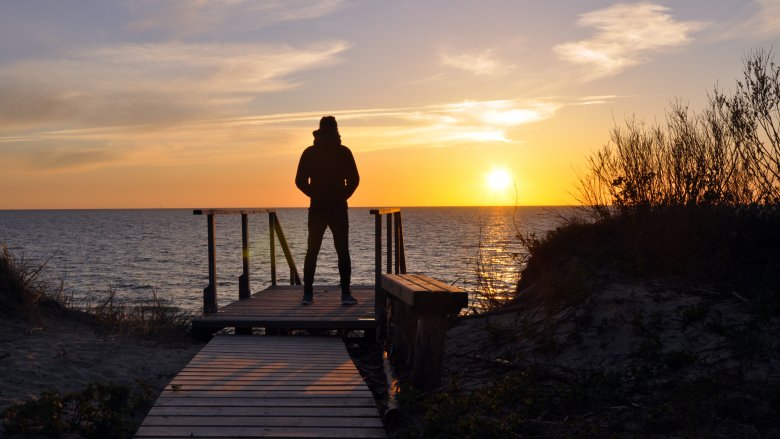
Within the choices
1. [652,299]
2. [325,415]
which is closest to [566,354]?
[652,299]

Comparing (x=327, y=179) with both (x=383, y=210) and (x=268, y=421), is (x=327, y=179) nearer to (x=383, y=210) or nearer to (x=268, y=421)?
(x=383, y=210)

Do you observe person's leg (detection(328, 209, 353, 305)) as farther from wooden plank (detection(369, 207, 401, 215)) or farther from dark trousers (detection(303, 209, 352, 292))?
wooden plank (detection(369, 207, 401, 215))

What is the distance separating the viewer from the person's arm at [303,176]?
796 cm

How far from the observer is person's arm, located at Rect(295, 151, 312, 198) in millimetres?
7957

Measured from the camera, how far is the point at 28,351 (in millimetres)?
6207

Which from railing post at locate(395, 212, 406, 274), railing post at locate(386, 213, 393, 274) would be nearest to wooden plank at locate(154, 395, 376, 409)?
railing post at locate(386, 213, 393, 274)

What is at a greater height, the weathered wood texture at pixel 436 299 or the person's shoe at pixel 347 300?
the weathered wood texture at pixel 436 299

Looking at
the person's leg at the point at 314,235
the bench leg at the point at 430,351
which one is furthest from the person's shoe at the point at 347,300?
the bench leg at the point at 430,351

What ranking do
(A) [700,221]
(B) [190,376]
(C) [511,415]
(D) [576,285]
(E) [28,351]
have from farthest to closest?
(A) [700,221] → (D) [576,285] → (E) [28,351] → (B) [190,376] → (C) [511,415]

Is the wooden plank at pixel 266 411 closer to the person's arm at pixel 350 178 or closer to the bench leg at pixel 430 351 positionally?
the bench leg at pixel 430 351

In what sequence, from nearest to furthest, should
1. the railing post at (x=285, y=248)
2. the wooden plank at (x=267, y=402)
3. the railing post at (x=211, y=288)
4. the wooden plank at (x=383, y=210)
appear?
1. the wooden plank at (x=267, y=402)
2. the wooden plank at (x=383, y=210)
3. the railing post at (x=211, y=288)
4. the railing post at (x=285, y=248)

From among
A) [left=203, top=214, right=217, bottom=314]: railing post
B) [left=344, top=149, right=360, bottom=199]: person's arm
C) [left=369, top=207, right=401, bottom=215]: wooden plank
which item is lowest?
[left=203, top=214, right=217, bottom=314]: railing post

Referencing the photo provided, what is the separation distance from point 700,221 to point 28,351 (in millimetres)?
7353

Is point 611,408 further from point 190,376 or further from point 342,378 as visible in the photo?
point 190,376
